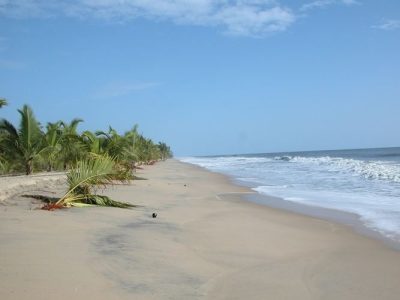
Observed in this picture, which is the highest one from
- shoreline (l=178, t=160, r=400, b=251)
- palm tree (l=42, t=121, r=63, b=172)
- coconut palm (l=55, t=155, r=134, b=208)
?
palm tree (l=42, t=121, r=63, b=172)

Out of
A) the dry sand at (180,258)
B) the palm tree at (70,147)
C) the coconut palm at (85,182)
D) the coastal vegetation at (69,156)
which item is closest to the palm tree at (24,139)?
the coastal vegetation at (69,156)

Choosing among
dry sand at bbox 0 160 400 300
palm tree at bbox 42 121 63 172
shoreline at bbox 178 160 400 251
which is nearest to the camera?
dry sand at bbox 0 160 400 300

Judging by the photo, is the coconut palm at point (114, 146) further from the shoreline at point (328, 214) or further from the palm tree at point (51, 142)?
the shoreline at point (328, 214)

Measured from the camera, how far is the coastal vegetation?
33.6 ft

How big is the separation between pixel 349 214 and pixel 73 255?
23.7ft

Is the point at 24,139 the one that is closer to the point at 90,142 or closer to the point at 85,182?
the point at 90,142

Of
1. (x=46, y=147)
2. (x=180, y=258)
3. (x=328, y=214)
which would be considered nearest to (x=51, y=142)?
(x=46, y=147)

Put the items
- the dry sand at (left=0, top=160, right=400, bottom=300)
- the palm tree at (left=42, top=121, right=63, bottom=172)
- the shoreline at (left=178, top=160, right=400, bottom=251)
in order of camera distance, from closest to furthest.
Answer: the dry sand at (left=0, top=160, right=400, bottom=300)
the shoreline at (left=178, top=160, right=400, bottom=251)
the palm tree at (left=42, top=121, right=63, bottom=172)

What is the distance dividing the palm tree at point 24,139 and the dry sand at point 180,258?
27.5ft

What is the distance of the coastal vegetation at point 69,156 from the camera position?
10227mm

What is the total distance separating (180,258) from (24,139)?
526 inches

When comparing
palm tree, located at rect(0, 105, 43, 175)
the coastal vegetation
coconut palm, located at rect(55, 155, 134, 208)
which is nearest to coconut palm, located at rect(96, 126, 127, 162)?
the coastal vegetation

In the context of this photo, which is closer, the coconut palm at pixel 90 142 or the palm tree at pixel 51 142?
the palm tree at pixel 51 142

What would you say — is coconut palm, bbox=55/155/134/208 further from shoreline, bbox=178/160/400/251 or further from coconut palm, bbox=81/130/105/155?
coconut palm, bbox=81/130/105/155
